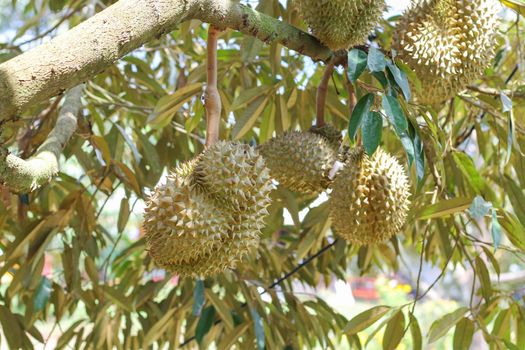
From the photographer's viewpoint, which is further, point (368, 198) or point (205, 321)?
point (205, 321)

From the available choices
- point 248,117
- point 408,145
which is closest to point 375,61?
point 408,145

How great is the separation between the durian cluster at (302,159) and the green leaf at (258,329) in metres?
0.44

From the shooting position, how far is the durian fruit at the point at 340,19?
1.08 m

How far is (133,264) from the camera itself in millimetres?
2324

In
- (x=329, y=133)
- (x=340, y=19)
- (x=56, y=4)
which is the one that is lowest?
(x=329, y=133)

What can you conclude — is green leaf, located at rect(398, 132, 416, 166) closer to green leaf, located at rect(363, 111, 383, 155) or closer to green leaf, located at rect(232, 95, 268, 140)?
green leaf, located at rect(363, 111, 383, 155)

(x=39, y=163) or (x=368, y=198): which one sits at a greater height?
(x=39, y=163)

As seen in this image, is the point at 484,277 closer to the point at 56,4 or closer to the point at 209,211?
the point at 209,211

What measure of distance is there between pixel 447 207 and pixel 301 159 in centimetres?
31

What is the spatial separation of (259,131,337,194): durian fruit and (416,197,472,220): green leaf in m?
0.21

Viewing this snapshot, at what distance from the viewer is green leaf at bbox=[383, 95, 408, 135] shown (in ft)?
3.06

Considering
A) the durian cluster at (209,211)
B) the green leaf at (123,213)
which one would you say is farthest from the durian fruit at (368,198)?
the green leaf at (123,213)

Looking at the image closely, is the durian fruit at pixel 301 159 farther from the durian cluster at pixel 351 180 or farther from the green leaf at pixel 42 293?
the green leaf at pixel 42 293

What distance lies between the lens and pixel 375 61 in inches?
37.9
